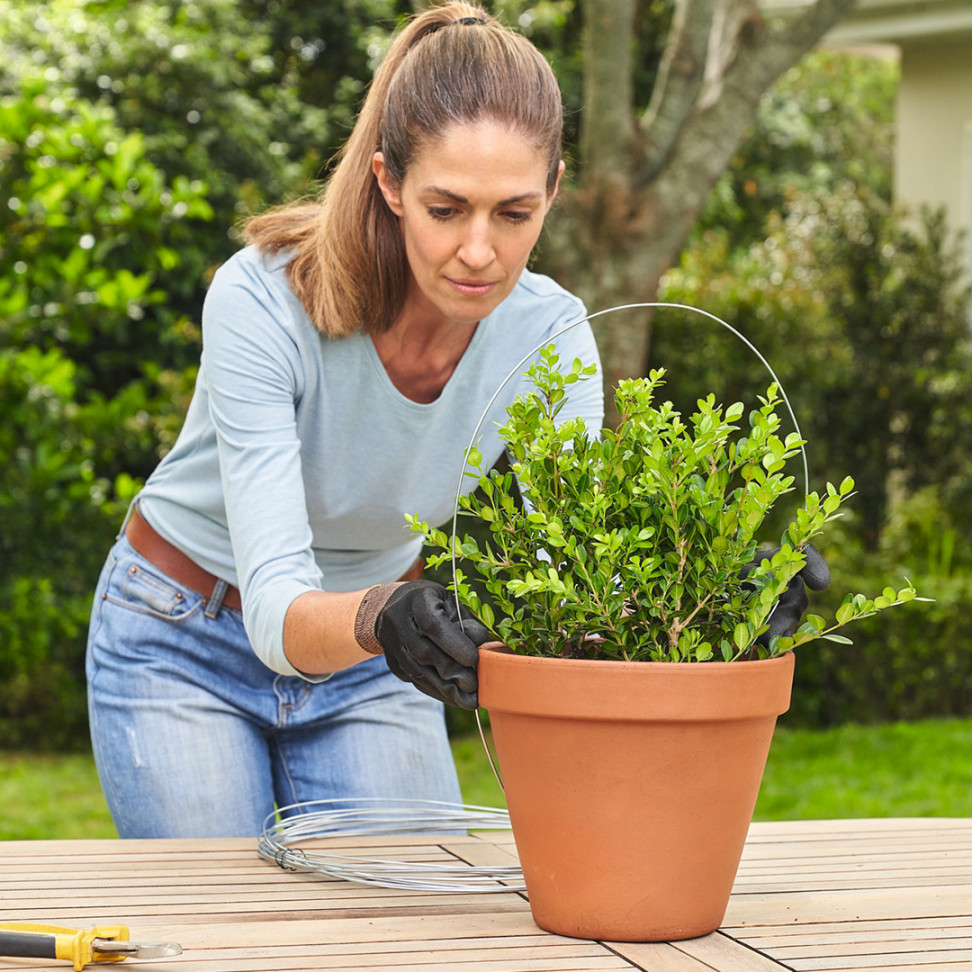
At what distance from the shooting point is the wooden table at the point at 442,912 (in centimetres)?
112

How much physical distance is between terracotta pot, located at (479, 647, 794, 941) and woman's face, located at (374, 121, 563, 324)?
0.61 metres

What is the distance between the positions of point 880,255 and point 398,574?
20.2 feet

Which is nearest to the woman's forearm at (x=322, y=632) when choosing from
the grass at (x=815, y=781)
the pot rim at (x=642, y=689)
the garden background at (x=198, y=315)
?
the pot rim at (x=642, y=689)

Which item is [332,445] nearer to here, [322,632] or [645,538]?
[322,632]

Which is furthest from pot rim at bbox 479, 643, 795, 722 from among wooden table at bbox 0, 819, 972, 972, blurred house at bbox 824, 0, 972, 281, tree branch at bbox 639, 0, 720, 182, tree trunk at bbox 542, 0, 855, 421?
blurred house at bbox 824, 0, 972, 281

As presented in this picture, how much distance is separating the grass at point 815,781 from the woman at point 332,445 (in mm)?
2755

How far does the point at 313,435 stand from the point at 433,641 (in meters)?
0.71

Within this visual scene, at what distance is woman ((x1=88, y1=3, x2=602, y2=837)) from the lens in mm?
1592

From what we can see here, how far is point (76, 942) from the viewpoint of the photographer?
1.06 meters

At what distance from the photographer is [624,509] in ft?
4.01

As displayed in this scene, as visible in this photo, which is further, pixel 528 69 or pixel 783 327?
pixel 783 327

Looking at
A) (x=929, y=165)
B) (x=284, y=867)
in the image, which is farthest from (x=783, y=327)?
(x=284, y=867)

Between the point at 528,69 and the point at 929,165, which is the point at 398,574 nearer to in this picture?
the point at 528,69

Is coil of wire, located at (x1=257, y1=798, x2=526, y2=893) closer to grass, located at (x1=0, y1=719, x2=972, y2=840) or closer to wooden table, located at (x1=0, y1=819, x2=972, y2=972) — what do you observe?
wooden table, located at (x1=0, y1=819, x2=972, y2=972)
